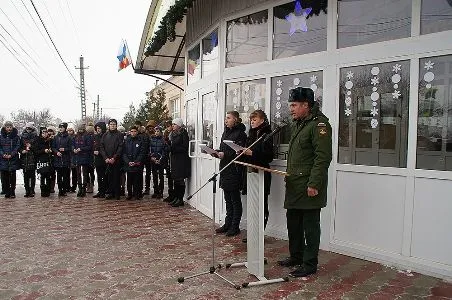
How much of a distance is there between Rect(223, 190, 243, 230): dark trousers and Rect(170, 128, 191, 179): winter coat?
91.0 inches

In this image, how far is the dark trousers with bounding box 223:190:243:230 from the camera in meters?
5.49

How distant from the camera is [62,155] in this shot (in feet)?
29.5

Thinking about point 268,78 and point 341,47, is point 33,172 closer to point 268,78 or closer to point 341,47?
point 268,78

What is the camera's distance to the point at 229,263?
14.2 ft

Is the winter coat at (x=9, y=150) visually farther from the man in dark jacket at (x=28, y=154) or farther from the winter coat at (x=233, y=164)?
the winter coat at (x=233, y=164)

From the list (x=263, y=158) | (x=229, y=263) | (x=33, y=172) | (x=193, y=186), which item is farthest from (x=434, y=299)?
(x=33, y=172)

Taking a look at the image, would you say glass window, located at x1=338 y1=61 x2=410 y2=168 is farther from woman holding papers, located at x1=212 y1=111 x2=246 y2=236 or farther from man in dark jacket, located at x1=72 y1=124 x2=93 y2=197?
man in dark jacket, located at x1=72 y1=124 x2=93 y2=197

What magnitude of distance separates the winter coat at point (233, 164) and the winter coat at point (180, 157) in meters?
2.33

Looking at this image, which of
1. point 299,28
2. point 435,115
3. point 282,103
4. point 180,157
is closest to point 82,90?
point 180,157

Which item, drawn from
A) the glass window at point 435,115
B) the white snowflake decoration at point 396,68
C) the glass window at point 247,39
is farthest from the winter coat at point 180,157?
the glass window at point 435,115

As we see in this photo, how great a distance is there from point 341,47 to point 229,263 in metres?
2.77

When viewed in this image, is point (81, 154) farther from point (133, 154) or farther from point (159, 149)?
point (159, 149)

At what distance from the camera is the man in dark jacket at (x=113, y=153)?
8.59m

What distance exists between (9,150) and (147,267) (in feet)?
19.7
